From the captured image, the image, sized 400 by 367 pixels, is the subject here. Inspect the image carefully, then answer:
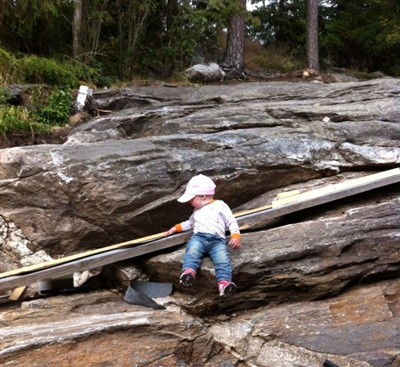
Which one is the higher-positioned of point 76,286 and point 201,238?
point 201,238

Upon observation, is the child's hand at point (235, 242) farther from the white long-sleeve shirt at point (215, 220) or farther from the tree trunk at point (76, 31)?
the tree trunk at point (76, 31)

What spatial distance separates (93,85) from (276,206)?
240 inches

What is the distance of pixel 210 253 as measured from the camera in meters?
5.05

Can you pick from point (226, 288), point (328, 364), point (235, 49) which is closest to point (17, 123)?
point (226, 288)

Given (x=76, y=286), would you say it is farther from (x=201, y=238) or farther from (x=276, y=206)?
(x=276, y=206)

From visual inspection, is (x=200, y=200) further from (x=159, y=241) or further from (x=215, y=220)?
(x=159, y=241)

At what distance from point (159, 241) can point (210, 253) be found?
0.69 meters

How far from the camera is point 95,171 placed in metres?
5.88

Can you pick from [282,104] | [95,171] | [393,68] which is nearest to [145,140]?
[95,171]

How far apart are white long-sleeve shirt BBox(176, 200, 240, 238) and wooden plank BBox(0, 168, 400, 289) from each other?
0.35 meters

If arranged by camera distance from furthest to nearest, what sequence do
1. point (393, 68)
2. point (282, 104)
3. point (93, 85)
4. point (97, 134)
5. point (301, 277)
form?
point (393, 68), point (93, 85), point (282, 104), point (97, 134), point (301, 277)

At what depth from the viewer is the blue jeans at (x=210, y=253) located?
4.82m

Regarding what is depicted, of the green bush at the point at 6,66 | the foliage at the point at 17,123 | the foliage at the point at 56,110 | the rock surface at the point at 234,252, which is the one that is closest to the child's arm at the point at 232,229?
the rock surface at the point at 234,252

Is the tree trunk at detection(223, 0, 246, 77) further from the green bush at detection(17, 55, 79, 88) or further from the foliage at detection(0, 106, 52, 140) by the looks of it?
the foliage at detection(0, 106, 52, 140)
